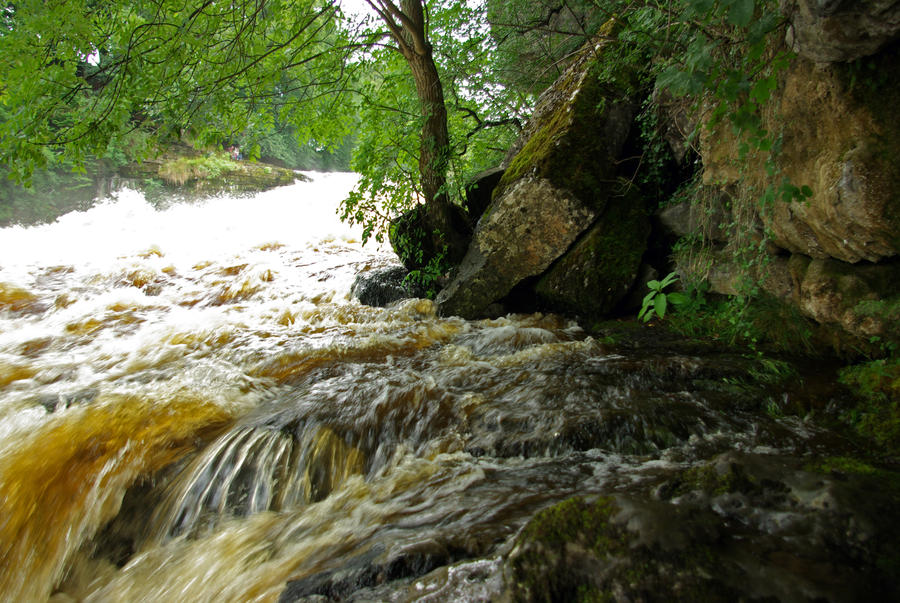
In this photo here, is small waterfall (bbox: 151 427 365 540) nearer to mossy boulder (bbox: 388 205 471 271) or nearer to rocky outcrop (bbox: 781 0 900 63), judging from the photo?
mossy boulder (bbox: 388 205 471 271)

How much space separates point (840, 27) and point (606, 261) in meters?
2.76

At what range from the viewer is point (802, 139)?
2.46m

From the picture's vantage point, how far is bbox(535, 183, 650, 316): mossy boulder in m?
4.52

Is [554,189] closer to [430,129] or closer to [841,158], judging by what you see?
[430,129]

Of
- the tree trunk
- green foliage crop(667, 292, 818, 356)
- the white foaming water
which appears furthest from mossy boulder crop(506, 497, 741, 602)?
the white foaming water

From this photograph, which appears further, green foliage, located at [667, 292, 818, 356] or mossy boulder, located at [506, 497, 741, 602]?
green foliage, located at [667, 292, 818, 356]

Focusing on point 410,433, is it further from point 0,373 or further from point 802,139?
point 0,373

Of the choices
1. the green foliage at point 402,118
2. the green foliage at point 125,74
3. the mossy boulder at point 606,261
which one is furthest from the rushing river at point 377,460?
the green foliage at point 125,74

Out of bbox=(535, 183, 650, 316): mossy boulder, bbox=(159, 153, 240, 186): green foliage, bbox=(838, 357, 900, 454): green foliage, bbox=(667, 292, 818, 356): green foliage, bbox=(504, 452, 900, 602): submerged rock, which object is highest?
bbox=(159, 153, 240, 186): green foliage

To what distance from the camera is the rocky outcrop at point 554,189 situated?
4613 millimetres

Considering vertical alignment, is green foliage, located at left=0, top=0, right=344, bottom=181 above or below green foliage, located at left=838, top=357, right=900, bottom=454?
above

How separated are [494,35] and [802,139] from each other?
16.3 ft

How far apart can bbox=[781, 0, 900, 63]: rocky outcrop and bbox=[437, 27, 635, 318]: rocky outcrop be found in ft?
8.01

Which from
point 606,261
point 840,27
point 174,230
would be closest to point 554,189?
point 606,261
